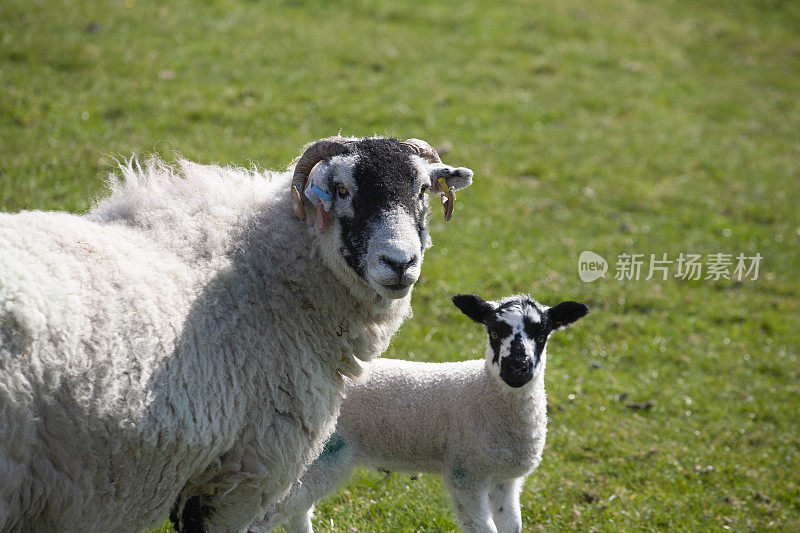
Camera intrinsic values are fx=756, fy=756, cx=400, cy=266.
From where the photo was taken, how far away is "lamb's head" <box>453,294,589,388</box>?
5.23m

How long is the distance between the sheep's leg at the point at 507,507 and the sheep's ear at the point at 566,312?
4.11 feet

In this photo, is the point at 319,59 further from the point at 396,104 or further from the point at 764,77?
the point at 764,77

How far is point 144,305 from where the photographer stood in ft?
13.7

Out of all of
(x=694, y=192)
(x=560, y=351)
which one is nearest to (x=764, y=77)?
(x=694, y=192)

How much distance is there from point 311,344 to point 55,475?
1.60 m

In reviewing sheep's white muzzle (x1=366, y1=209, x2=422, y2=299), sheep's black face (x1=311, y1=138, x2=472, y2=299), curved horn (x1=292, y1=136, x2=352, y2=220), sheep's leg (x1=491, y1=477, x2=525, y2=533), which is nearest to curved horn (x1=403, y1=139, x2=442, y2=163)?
sheep's black face (x1=311, y1=138, x2=472, y2=299)

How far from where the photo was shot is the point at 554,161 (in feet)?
43.1

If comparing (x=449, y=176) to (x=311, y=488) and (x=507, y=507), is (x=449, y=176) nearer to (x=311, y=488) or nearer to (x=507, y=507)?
(x=311, y=488)

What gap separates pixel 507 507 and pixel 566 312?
1.52 meters

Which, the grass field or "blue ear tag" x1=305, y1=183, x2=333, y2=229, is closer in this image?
"blue ear tag" x1=305, y1=183, x2=333, y2=229

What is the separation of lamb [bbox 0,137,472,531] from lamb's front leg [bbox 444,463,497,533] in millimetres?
1179

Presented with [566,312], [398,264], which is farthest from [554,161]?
[398,264]

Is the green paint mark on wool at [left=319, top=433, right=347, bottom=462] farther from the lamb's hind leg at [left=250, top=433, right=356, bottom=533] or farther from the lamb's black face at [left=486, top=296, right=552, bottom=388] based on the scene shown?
the lamb's black face at [left=486, top=296, right=552, bottom=388]

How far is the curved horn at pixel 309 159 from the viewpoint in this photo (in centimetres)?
468
